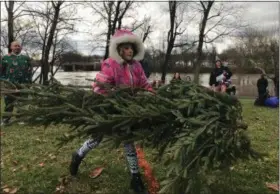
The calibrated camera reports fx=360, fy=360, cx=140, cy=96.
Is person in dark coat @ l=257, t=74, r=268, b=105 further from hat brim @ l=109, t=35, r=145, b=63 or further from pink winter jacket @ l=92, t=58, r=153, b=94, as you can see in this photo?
pink winter jacket @ l=92, t=58, r=153, b=94

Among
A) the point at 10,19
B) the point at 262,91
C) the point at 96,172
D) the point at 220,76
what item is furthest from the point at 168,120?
the point at 10,19

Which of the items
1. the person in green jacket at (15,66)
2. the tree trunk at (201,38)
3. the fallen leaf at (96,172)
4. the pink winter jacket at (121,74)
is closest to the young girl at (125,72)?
the pink winter jacket at (121,74)

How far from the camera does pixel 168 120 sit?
2.95 m

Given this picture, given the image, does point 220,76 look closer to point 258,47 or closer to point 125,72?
point 125,72

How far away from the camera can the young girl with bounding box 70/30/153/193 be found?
147 inches

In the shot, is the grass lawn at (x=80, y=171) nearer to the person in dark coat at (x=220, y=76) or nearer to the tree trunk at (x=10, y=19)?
the person in dark coat at (x=220, y=76)

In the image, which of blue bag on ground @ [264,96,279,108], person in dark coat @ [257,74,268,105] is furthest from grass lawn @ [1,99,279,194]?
person in dark coat @ [257,74,268,105]

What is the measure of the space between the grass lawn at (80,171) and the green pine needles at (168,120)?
0.38 m

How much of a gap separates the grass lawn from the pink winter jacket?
89cm

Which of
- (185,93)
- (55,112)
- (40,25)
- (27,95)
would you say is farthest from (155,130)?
(40,25)

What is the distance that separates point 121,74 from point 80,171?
1.45 metres

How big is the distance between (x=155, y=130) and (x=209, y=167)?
57 cm

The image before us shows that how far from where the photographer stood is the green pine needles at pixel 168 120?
A: 258cm

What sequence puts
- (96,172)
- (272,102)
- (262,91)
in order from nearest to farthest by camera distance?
(96,172) → (272,102) → (262,91)
